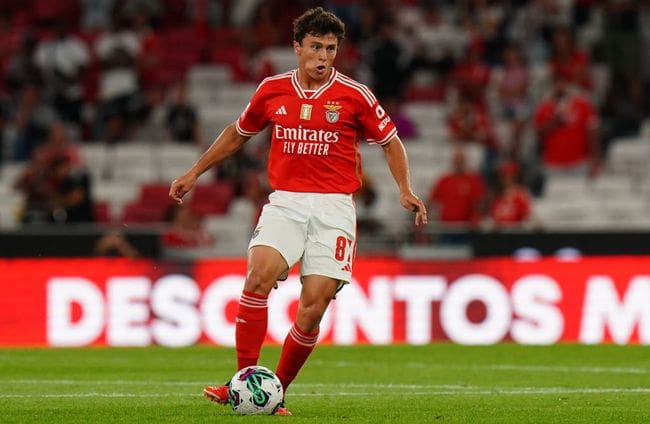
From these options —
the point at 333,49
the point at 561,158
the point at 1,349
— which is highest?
the point at 333,49

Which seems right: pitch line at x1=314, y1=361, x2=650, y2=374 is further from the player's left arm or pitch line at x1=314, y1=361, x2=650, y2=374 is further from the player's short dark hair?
the player's short dark hair

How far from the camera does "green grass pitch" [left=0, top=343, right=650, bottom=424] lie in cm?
875

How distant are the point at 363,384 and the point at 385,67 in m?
11.1

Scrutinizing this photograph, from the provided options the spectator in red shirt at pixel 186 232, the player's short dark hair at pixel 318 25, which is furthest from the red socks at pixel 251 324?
the spectator in red shirt at pixel 186 232

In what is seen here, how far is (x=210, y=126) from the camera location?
71.1 feet

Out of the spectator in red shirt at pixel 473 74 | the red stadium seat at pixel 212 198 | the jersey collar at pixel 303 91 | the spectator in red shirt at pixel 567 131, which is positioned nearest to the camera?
the jersey collar at pixel 303 91

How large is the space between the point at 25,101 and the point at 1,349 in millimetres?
6840

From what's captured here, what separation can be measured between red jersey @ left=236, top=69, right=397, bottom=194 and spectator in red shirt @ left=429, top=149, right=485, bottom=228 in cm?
927

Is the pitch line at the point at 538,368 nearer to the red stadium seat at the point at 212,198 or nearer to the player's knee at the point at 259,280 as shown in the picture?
the player's knee at the point at 259,280

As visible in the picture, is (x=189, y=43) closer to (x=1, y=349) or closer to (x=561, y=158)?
(x=561, y=158)

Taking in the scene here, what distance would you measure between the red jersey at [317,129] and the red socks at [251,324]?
Result: 698mm

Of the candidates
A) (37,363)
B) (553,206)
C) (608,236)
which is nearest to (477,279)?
(608,236)

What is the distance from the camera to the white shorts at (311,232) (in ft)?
28.7

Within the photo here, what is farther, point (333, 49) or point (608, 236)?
point (608, 236)
